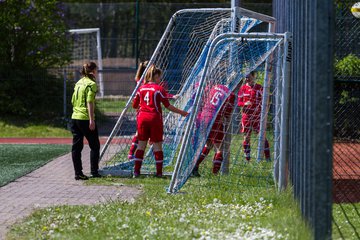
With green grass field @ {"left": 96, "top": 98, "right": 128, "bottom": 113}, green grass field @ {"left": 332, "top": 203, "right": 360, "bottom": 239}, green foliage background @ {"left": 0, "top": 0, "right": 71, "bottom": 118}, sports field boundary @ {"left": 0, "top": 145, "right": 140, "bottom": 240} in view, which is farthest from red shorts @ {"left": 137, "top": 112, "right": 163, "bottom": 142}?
green grass field @ {"left": 96, "top": 98, "right": 128, "bottom": 113}

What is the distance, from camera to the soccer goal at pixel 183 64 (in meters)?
10.8

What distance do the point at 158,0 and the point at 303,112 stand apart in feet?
90.6

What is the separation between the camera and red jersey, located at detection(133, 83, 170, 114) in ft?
36.3

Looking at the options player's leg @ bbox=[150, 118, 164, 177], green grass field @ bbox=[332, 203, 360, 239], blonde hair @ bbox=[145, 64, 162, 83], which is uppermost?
blonde hair @ bbox=[145, 64, 162, 83]

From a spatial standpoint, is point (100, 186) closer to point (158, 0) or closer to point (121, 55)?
point (121, 55)

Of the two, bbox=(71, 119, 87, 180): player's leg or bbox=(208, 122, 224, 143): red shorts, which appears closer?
bbox=(208, 122, 224, 143): red shorts

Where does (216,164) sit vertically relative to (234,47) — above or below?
below

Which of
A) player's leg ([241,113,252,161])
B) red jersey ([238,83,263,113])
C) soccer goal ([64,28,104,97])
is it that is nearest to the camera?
player's leg ([241,113,252,161])

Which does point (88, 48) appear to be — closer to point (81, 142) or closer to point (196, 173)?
point (81, 142)

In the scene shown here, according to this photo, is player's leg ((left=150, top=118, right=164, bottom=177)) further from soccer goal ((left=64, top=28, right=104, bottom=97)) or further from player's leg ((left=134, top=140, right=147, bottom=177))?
soccer goal ((left=64, top=28, right=104, bottom=97))

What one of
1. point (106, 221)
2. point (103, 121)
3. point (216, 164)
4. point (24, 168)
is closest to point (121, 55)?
point (103, 121)

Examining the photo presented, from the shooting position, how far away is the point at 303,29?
23.6 ft

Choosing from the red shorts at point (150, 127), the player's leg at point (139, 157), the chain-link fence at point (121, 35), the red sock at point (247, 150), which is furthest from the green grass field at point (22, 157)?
the chain-link fence at point (121, 35)

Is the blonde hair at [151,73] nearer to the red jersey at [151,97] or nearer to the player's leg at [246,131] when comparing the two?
the red jersey at [151,97]
